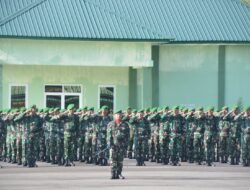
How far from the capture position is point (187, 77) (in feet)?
145

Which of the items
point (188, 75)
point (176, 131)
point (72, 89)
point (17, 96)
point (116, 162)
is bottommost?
point (116, 162)

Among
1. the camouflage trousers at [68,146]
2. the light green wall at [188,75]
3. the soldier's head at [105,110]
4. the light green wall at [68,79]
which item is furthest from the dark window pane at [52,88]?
the camouflage trousers at [68,146]

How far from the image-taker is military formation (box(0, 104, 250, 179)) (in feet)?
99.3

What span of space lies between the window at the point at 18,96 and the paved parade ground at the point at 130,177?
11.5m

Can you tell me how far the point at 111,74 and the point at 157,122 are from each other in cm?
1215

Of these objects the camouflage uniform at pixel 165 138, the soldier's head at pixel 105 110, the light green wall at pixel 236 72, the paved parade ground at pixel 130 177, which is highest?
the light green wall at pixel 236 72

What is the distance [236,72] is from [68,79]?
7939mm

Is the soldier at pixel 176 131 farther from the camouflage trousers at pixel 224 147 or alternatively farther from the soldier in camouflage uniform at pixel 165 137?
the camouflage trousers at pixel 224 147

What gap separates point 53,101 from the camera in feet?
141

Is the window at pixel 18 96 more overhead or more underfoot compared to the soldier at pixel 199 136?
more overhead

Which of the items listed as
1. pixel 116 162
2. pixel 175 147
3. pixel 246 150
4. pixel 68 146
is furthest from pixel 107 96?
pixel 116 162

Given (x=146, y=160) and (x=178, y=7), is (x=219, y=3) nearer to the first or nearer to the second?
(x=178, y=7)

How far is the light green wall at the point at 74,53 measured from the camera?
133 feet

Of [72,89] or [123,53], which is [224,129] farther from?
[72,89]
